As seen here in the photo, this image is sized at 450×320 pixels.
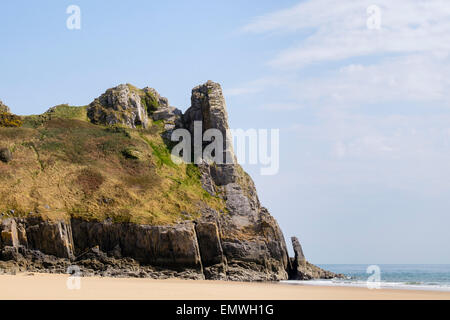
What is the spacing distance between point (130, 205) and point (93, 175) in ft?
18.9

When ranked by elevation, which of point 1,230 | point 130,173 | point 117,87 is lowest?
point 1,230

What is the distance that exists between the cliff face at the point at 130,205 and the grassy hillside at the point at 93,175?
0.11m

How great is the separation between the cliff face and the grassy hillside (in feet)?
0.36

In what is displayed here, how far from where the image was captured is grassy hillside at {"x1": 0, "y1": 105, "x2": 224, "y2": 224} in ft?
161

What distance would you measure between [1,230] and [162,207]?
14486 millimetres

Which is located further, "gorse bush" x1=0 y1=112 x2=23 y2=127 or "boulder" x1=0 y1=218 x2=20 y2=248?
"gorse bush" x1=0 y1=112 x2=23 y2=127

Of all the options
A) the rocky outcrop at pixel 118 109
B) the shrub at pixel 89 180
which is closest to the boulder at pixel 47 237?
the shrub at pixel 89 180

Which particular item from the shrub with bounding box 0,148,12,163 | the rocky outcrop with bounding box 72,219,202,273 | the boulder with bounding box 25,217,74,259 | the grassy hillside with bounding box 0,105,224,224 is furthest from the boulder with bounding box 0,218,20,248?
the shrub with bounding box 0,148,12,163

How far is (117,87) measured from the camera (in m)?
70.8

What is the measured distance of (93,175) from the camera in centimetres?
5444

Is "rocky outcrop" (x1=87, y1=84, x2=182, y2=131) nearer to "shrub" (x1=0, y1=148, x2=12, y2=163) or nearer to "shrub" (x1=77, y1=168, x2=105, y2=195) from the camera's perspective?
"shrub" (x1=77, y1=168, x2=105, y2=195)

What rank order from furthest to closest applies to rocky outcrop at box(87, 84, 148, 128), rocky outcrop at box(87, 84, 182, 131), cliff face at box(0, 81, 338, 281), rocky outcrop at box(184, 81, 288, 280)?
rocky outcrop at box(87, 84, 182, 131)
rocky outcrop at box(87, 84, 148, 128)
rocky outcrop at box(184, 81, 288, 280)
cliff face at box(0, 81, 338, 281)
